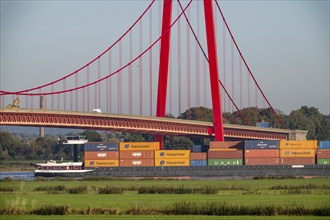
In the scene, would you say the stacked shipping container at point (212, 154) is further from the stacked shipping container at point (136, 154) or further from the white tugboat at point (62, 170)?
the white tugboat at point (62, 170)

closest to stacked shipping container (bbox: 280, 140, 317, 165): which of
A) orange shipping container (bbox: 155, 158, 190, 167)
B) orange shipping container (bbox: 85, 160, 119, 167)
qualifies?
orange shipping container (bbox: 155, 158, 190, 167)

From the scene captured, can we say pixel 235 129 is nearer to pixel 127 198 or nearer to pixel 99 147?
pixel 99 147

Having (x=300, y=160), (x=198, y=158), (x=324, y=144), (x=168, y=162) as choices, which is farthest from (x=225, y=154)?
(x=324, y=144)

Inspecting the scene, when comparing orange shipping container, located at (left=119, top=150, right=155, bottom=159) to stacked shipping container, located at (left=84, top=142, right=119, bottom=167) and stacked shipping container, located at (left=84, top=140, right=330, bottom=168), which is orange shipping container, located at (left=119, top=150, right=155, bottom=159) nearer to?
stacked shipping container, located at (left=84, top=140, right=330, bottom=168)

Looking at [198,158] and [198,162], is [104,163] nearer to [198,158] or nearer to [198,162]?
[198,162]

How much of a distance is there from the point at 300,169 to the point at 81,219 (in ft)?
237

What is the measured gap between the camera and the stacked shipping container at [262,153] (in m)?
112

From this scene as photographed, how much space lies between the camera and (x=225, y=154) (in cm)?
11306

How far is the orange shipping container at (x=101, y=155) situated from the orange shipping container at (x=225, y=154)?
38.9 ft

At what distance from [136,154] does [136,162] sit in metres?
1.02

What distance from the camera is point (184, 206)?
1773 inches

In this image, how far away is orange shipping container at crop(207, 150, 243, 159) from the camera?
112250 millimetres

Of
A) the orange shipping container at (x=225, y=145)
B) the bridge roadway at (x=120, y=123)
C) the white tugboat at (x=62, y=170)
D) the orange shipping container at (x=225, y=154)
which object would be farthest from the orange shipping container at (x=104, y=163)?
the orange shipping container at (x=225, y=145)

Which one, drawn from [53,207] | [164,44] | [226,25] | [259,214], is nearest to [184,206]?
[259,214]
